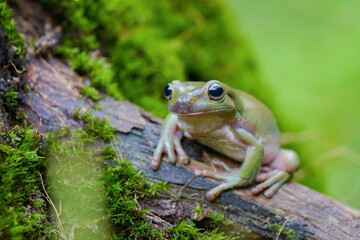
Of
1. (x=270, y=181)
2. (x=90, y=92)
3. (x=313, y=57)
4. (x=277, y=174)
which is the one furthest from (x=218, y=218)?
(x=313, y=57)

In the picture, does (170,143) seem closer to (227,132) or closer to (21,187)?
(227,132)

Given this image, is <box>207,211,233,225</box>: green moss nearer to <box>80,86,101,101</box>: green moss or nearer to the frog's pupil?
the frog's pupil

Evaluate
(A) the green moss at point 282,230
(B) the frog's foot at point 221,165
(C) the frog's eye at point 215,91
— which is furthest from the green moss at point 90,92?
(A) the green moss at point 282,230

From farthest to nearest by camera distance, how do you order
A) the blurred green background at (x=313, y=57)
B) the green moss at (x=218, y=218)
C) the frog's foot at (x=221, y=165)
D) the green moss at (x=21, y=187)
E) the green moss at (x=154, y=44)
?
the blurred green background at (x=313, y=57)
the green moss at (x=154, y=44)
the frog's foot at (x=221, y=165)
the green moss at (x=218, y=218)
the green moss at (x=21, y=187)

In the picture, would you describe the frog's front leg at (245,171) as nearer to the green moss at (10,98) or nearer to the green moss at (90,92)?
the green moss at (90,92)

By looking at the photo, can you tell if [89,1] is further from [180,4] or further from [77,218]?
[77,218]

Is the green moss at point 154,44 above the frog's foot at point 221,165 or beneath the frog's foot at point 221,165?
above

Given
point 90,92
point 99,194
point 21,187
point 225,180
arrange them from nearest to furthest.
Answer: point 21,187, point 99,194, point 225,180, point 90,92

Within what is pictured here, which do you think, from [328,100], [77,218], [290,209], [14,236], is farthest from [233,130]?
[328,100]
